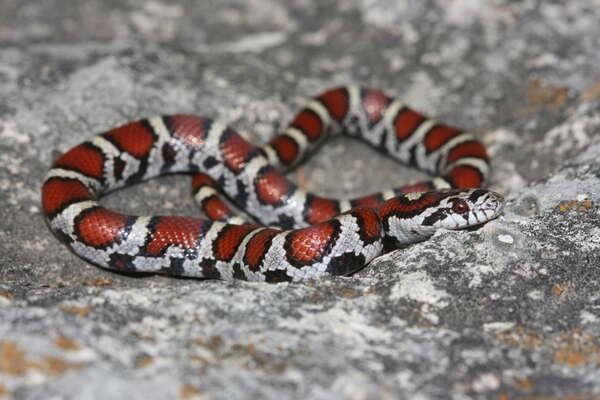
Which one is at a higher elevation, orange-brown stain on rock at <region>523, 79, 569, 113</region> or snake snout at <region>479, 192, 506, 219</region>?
orange-brown stain on rock at <region>523, 79, 569, 113</region>

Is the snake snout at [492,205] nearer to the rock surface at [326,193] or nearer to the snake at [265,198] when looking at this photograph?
the snake at [265,198]

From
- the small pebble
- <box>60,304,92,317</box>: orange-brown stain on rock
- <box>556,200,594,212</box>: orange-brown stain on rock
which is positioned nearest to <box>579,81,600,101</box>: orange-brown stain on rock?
<box>556,200,594,212</box>: orange-brown stain on rock

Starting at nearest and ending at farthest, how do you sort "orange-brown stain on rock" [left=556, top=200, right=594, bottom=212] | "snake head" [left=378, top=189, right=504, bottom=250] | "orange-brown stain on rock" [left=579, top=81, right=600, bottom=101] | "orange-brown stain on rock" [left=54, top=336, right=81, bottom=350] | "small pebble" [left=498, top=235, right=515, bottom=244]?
1. "orange-brown stain on rock" [left=54, top=336, right=81, bottom=350]
2. "small pebble" [left=498, top=235, right=515, bottom=244]
3. "orange-brown stain on rock" [left=556, top=200, right=594, bottom=212]
4. "snake head" [left=378, top=189, right=504, bottom=250]
5. "orange-brown stain on rock" [left=579, top=81, right=600, bottom=101]

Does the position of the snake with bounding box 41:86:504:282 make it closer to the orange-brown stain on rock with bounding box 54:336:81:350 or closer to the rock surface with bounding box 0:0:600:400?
the rock surface with bounding box 0:0:600:400

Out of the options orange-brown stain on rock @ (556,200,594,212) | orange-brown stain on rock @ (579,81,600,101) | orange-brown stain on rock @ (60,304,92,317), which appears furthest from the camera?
orange-brown stain on rock @ (579,81,600,101)

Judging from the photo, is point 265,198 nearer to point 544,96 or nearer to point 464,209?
point 464,209
